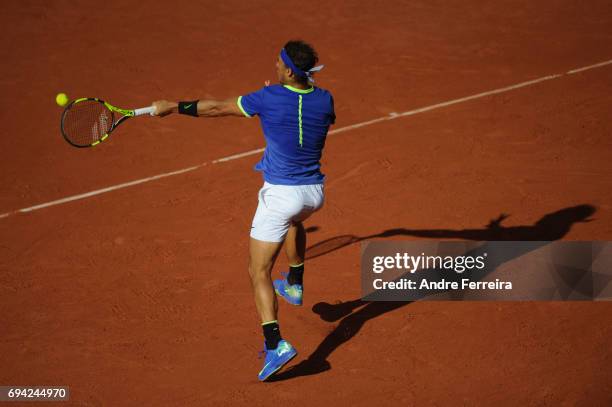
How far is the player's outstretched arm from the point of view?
21.6 ft

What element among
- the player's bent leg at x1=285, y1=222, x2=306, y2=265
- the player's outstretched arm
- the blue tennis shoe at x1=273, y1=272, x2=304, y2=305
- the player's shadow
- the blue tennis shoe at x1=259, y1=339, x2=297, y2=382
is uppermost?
the player's outstretched arm

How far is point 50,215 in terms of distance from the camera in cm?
957

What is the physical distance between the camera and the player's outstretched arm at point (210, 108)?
6.59 metres

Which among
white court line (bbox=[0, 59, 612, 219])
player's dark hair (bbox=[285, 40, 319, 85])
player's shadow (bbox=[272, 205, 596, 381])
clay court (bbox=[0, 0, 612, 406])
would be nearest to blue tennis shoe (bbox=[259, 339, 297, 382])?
clay court (bbox=[0, 0, 612, 406])

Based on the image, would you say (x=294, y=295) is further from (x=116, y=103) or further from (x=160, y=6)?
(x=160, y=6)

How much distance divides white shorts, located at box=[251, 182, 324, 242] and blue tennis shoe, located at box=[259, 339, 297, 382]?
92cm

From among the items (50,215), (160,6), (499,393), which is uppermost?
(160,6)

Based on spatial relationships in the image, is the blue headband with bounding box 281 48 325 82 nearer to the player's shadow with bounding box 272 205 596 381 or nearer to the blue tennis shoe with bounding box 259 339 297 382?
the blue tennis shoe with bounding box 259 339 297 382

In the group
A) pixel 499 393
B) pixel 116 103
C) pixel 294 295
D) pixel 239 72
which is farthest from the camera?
pixel 239 72

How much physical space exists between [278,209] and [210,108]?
3.39 ft

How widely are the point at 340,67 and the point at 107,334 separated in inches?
276

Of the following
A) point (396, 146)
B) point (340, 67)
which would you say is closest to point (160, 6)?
point (340, 67)

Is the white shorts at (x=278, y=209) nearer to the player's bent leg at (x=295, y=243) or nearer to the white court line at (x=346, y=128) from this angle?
the player's bent leg at (x=295, y=243)

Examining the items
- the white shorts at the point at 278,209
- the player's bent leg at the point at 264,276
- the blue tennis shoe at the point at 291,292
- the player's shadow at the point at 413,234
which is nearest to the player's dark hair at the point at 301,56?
the white shorts at the point at 278,209
